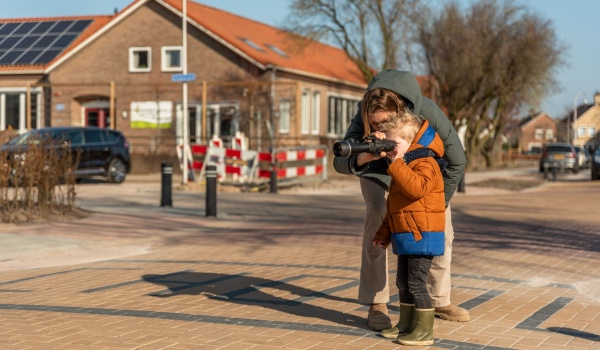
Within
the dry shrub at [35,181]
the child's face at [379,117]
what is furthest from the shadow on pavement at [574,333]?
the dry shrub at [35,181]

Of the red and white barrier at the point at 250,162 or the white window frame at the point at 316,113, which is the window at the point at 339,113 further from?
the red and white barrier at the point at 250,162

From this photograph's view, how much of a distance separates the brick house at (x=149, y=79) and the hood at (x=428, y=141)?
3070cm

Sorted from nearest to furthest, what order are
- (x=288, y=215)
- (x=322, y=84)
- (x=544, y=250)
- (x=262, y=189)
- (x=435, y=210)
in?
(x=435, y=210)
(x=544, y=250)
(x=288, y=215)
(x=262, y=189)
(x=322, y=84)

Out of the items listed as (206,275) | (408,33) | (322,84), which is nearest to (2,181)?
(206,275)

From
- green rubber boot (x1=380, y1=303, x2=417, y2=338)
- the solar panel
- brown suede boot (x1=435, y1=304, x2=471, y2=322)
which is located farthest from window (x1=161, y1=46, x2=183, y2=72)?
green rubber boot (x1=380, y1=303, x2=417, y2=338)

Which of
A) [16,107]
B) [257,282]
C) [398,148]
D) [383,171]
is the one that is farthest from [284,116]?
[398,148]

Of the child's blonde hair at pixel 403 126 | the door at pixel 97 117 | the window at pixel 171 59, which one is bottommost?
the child's blonde hair at pixel 403 126

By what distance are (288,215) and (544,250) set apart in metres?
7.05

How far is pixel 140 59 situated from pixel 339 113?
10508 millimetres

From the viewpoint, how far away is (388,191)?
22.1 feet

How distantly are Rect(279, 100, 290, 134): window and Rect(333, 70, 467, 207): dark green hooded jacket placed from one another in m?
32.3

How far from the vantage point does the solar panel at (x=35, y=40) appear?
4072 cm

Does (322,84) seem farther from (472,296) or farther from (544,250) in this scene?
(472,296)

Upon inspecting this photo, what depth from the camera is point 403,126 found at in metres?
6.12
